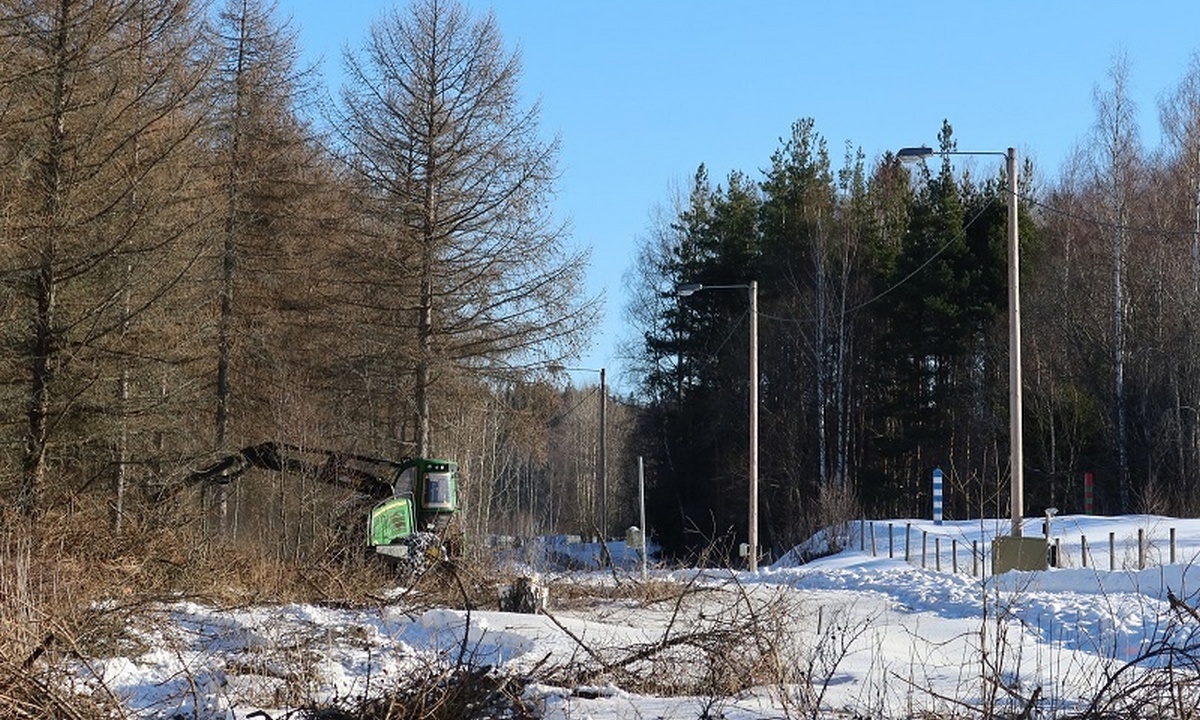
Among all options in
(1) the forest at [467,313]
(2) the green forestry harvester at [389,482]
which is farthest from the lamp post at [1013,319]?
(2) the green forestry harvester at [389,482]

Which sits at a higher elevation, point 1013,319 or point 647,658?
point 1013,319

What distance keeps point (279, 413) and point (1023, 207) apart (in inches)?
1330

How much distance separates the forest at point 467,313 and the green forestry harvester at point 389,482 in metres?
0.69

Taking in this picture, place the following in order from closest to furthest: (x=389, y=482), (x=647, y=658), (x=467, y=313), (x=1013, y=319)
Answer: (x=647, y=658)
(x=1013, y=319)
(x=389, y=482)
(x=467, y=313)

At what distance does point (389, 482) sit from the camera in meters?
24.8

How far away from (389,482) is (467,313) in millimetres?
8704

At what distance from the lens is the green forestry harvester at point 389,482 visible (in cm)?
2227

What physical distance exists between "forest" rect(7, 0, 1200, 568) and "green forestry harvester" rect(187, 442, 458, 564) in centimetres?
69

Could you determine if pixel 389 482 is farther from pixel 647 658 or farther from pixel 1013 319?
pixel 647 658

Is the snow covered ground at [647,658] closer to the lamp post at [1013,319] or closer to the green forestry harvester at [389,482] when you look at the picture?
the lamp post at [1013,319]

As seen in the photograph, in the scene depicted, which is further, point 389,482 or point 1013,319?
point 389,482

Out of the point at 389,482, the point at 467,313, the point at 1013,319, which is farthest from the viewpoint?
the point at 467,313

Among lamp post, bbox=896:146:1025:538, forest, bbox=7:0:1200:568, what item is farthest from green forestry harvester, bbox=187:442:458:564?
lamp post, bbox=896:146:1025:538

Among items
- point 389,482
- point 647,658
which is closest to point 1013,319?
point 389,482
